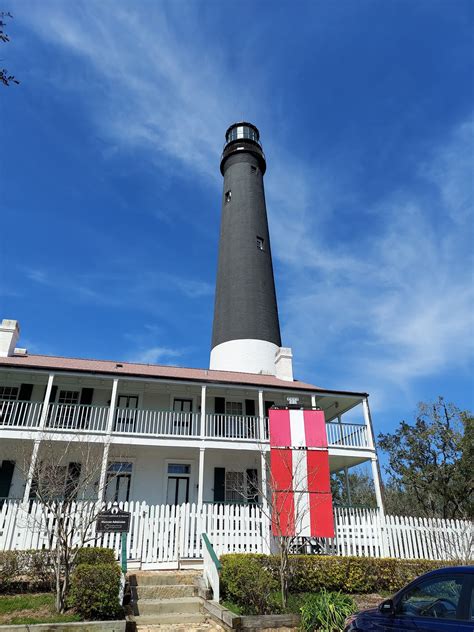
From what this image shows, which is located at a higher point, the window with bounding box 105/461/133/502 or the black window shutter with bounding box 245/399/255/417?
the black window shutter with bounding box 245/399/255/417

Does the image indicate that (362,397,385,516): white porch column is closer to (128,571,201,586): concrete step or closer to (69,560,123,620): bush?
(128,571,201,586): concrete step

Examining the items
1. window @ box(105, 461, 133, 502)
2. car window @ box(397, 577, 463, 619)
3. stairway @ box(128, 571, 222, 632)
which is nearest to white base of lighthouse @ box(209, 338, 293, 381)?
window @ box(105, 461, 133, 502)

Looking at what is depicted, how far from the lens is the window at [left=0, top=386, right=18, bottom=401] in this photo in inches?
653

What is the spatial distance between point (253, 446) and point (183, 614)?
846 centimetres

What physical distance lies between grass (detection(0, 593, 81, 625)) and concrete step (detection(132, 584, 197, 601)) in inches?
59.8

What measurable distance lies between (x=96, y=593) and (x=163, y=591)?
234cm

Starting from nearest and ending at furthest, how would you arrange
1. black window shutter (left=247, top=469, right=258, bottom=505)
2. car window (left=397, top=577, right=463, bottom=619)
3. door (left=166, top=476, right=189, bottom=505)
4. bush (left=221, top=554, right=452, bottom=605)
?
car window (left=397, top=577, right=463, bottom=619), bush (left=221, top=554, right=452, bottom=605), door (left=166, top=476, right=189, bottom=505), black window shutter (left=247, top=469, right=258, bottom=505)

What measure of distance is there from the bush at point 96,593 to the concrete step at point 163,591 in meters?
1.74

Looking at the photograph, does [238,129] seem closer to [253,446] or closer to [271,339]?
[271,339]

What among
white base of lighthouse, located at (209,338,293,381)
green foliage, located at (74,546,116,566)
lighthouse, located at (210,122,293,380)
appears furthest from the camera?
lighthouse, located at (210,122,293,380)

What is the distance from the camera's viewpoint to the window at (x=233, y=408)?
18219mm

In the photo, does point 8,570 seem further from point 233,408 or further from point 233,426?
point 233,408

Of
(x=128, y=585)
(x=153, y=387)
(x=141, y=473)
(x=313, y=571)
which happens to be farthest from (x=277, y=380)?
(x=128, y=585)

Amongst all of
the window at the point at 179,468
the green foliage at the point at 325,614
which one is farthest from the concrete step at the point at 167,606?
the window at the point at 179,468
